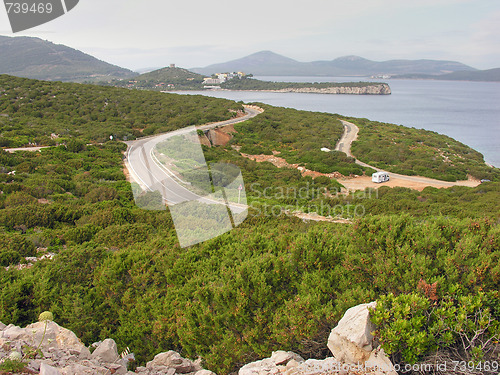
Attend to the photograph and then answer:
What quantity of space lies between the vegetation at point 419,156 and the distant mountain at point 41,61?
122m

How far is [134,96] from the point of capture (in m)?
53.9

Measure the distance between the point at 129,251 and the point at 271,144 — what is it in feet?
101

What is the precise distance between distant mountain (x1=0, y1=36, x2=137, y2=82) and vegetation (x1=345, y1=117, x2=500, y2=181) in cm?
12238

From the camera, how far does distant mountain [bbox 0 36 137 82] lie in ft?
431

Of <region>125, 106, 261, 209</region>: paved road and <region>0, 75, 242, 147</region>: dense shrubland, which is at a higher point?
<region>0, 75, 242, 147</region>: dense shrubland

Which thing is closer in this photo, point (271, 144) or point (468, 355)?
point (468, 355)

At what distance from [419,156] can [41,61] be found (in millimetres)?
165028

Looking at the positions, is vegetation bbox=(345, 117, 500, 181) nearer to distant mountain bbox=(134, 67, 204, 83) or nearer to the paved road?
the paved road

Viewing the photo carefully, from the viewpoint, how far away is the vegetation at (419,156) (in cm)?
3002

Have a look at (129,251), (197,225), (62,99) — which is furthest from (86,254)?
(62,99)

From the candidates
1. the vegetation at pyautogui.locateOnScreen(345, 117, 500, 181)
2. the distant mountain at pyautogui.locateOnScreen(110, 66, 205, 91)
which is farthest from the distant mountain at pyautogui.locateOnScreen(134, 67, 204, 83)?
the vegetation at pyautogui.locateOnScreen(345, 117, 500, 181)

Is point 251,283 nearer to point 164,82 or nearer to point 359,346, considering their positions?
point 359,346

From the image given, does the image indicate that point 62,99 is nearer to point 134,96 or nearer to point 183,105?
point 134,96

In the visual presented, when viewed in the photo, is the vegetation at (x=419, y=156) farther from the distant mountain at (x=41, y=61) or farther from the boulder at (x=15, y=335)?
the distant mountain at (x=41, y=61)
